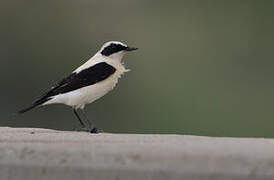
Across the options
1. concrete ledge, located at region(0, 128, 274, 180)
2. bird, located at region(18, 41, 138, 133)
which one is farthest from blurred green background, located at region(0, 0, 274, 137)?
concrete ledge, located at region(0, 128, 274, 180)

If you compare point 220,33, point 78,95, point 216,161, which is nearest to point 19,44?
point 220,33

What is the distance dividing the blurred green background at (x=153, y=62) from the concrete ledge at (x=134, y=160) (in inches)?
413

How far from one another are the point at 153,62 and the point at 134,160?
14.7 metres

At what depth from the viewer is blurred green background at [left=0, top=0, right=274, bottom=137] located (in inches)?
681

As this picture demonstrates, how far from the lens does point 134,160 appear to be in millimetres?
5102

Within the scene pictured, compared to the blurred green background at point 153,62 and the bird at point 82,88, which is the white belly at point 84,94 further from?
the blurred green background at point 153,62

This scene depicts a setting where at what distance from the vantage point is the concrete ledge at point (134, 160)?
4.96 m

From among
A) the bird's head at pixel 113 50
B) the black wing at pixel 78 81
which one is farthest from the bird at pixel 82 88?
the bird's head at pixel 113 50

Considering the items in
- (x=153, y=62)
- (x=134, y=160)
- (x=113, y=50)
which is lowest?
(x=153, y=62)

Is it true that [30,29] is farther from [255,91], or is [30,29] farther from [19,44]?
[255,91]

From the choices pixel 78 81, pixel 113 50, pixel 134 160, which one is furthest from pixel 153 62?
pixel 134 160

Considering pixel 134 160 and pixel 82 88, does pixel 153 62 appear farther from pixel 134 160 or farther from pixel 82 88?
pixel 134 160

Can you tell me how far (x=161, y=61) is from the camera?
19781 mm

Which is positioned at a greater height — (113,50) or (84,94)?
(113,50)
